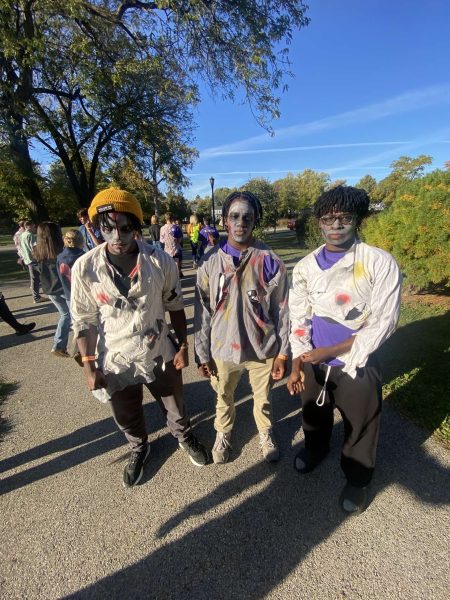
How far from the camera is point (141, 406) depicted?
248cm

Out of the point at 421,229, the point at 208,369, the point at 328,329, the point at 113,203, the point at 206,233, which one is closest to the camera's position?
the point at 113,203

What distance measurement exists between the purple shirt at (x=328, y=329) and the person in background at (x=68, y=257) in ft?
10.4

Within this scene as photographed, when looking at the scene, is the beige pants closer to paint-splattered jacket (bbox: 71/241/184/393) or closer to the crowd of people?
the crowd of people

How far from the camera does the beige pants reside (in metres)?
2.39

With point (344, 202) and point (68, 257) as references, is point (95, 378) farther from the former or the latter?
point (68, 257)

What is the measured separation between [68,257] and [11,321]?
261 centimetres

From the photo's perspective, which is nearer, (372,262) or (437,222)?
(372,262)

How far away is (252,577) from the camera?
173 centimetres

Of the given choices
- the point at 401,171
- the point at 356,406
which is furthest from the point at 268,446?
the point at 401,171

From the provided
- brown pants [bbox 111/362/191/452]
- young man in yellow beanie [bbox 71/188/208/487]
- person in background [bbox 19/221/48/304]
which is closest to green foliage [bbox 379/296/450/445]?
brown pants [bbox 111/362/191/452]

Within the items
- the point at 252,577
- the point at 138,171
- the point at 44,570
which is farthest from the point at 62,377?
the point at 138,171

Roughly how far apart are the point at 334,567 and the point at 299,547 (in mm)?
205

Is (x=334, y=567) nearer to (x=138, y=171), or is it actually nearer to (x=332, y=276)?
(x=332, y=276)

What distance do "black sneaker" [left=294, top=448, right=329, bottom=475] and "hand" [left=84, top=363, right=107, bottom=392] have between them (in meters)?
1.58
